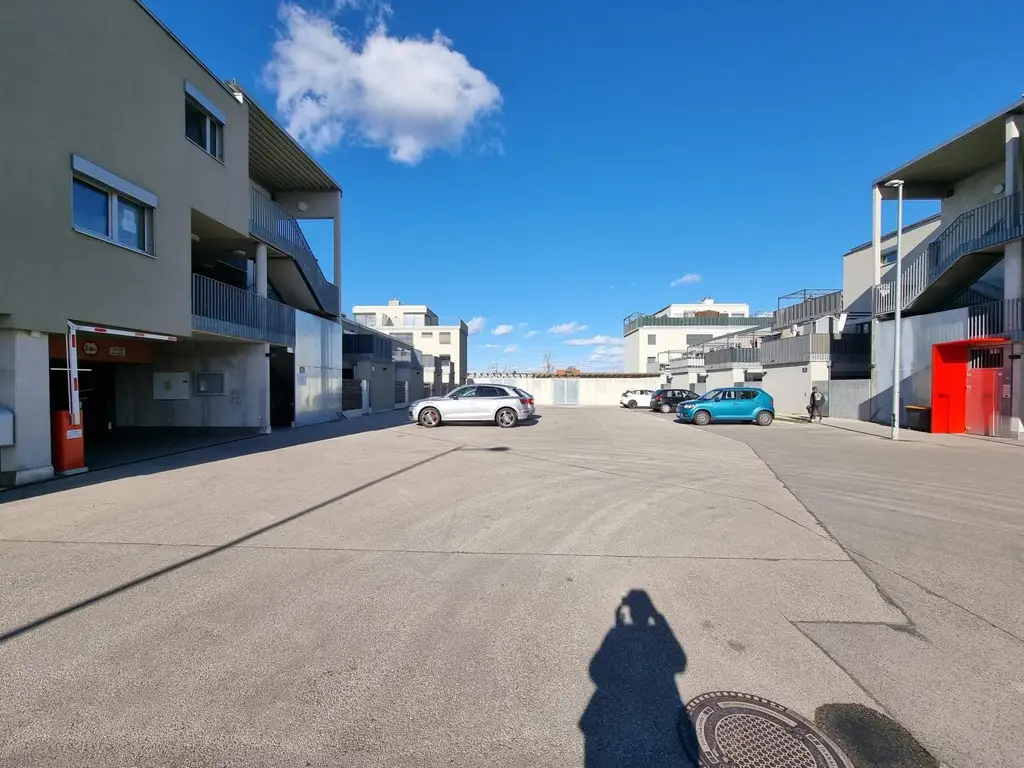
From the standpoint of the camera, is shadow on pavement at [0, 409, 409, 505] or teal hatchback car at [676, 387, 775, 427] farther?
teal hatchback car at [676, 387, 775, 427]

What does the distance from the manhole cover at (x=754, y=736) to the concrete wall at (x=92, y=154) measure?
11395 millimetres

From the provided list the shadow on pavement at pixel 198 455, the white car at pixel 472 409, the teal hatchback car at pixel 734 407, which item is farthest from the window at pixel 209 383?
the teal hatchback car at pixel 734 407

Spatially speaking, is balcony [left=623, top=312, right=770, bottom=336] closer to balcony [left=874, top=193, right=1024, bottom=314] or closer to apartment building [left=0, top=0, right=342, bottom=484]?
balcony [left=874, top=193, right=1024, bottom=314]

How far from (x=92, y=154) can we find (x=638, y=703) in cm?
1314

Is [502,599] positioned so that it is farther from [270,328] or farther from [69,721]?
[270,328]

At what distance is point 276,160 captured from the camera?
2106 cm

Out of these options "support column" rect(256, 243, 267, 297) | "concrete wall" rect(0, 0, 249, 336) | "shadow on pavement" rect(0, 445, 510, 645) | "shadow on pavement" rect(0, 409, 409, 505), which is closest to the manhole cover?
"shadow on pavement" rect(0, 445, 510, 645)

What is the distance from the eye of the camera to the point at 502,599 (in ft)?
13.9

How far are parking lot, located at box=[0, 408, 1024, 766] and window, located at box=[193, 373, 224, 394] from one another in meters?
11.1

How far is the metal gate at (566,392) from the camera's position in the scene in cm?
5044

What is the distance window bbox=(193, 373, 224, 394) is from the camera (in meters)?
18.8

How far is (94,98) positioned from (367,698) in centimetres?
1284

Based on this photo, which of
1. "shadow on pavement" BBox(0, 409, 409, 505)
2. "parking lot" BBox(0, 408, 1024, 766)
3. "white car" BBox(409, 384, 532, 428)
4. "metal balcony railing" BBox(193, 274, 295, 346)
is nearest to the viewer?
"parking lot" BBox(0, 408, 1024, 766)

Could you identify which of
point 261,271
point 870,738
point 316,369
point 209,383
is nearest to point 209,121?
point 261,271
